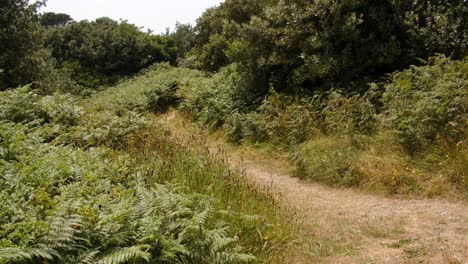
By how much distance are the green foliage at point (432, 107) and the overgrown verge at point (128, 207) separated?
11.0 feet

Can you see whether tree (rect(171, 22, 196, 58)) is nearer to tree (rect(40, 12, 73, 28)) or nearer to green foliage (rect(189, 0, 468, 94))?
tree (rect(40, 12, 73, 28))

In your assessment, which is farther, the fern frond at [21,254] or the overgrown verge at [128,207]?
the overgrown verge at [128,207]

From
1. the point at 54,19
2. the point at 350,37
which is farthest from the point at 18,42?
the point at 54,19

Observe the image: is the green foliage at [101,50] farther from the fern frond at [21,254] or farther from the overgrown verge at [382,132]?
the fern frond at [21,254]

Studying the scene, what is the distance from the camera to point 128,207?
12.1 ft

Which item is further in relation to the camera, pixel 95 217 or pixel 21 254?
pixel 95 217

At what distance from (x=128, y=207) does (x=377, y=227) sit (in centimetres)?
314

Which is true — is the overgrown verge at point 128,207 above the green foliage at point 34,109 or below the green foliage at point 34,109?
below

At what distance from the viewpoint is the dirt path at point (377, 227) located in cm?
420

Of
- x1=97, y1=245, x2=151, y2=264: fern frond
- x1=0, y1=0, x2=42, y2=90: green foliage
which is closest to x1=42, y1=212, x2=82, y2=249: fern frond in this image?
x1=97, y1=245, x2=151, y2=264: fern frond

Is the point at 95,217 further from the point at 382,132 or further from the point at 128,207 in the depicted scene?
the point at 382,132

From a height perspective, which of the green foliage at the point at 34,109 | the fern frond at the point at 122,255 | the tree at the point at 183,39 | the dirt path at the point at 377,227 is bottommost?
the dirt path at the point at 377,227

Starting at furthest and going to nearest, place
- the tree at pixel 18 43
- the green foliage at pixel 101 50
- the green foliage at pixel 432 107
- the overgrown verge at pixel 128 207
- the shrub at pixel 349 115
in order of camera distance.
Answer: the green foliage at pixel 101 50 < the tree at pixel 18 43 < the shrub at pixel 349 115 < the green foliage at pixel 432 107 < the overgrown verge at pixel 128 207

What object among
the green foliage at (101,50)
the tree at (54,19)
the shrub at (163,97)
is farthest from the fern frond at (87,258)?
the tree at (54,19)
